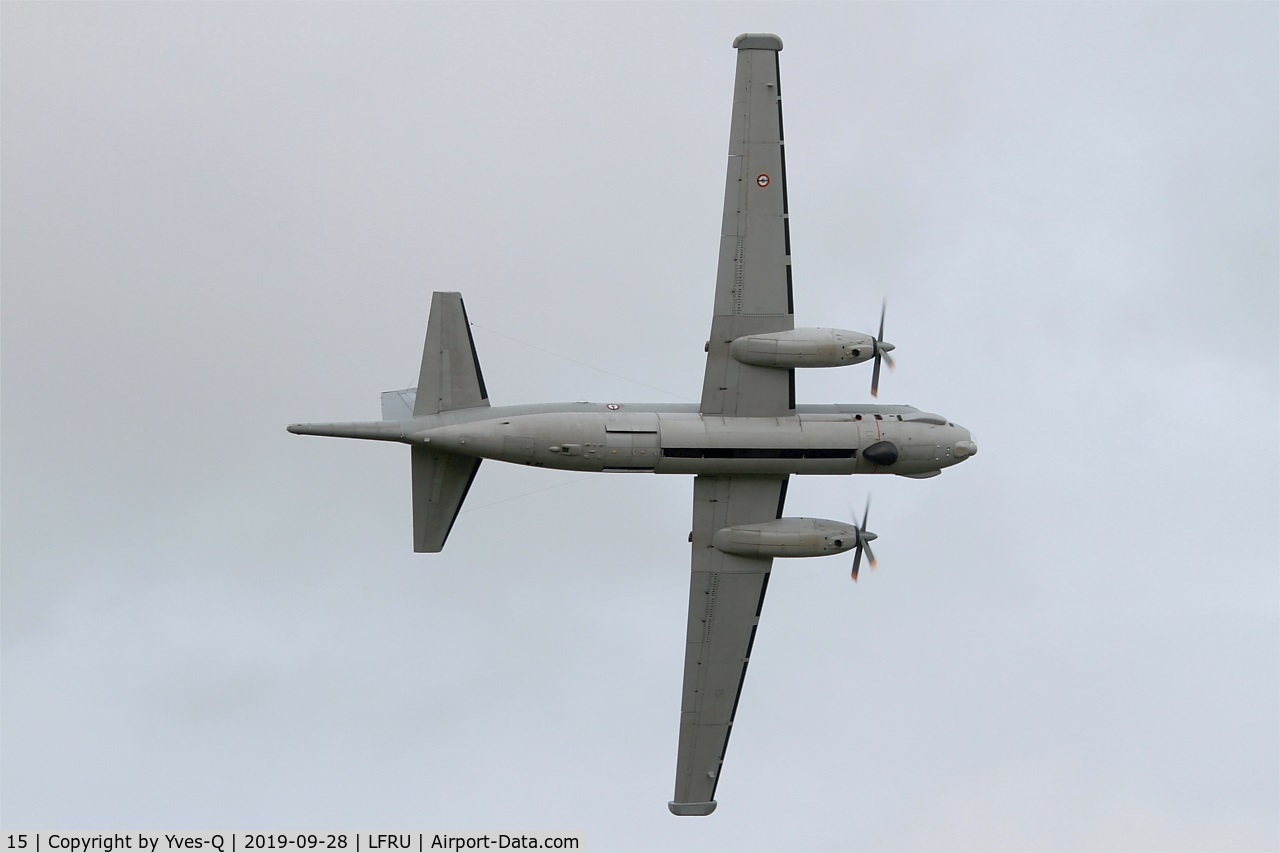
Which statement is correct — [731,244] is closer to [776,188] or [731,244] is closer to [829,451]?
[776,188]

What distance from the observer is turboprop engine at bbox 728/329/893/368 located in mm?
61406

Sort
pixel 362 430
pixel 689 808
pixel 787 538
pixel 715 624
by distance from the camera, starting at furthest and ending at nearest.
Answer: pixel 689 808 < pixel 715 624 < pixel 787 538 < pixel 362 430

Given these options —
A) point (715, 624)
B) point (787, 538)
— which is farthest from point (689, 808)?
point (787, 538)

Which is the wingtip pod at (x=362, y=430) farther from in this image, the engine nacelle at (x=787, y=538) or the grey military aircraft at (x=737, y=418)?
the engine nacelle at (x=787, y=538)

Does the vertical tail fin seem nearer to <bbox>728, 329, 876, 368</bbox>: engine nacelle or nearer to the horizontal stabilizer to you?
the horizontal stabilizer

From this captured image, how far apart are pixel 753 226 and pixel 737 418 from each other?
246 inches

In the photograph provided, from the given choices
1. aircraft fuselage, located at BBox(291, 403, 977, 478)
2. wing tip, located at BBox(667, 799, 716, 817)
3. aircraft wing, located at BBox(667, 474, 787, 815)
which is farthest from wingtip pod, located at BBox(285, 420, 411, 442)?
wing tip, located at BBox(667, 799, 716, 817)

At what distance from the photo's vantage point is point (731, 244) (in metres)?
61.7

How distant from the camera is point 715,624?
213ft

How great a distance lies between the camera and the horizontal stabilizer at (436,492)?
6231 cm

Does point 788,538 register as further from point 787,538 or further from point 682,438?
point 682,438

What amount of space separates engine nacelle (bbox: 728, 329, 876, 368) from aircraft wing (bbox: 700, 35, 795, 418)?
348mm

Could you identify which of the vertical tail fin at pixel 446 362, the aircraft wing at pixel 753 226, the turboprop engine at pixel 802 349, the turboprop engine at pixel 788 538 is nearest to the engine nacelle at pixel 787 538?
the turboprop engine at pixel 788 538

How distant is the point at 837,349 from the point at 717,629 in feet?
35.1
